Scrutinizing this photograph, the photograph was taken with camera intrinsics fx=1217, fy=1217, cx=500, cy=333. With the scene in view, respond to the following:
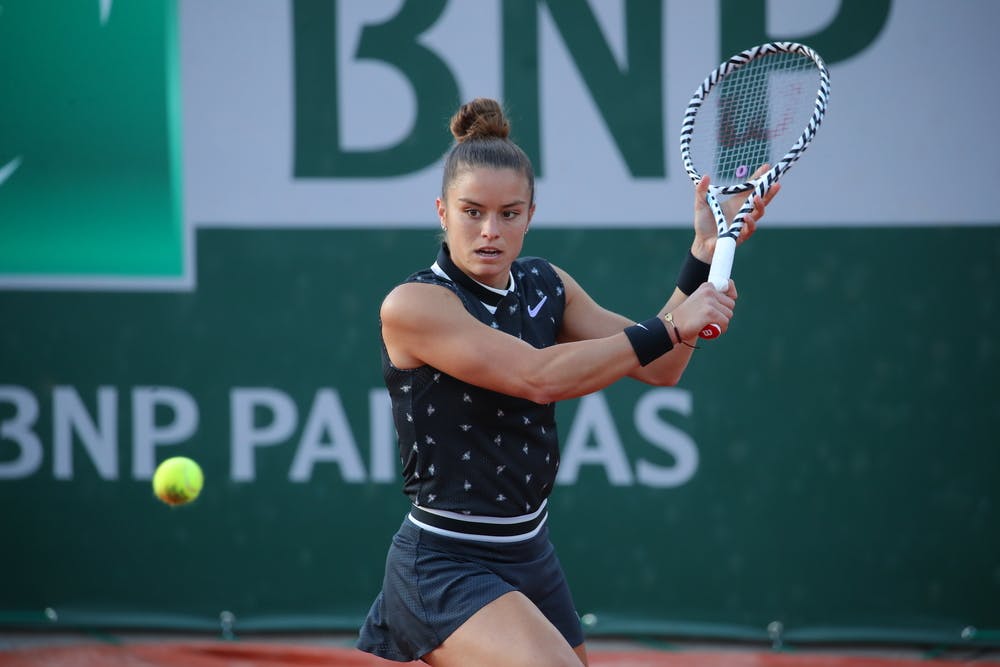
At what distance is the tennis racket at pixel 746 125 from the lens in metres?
2.66

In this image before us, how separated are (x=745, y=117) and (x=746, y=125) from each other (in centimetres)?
3

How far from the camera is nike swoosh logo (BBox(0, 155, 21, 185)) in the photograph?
439 centimetres

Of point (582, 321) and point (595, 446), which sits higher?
point (582, 321)

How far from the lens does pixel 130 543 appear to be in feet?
14.5

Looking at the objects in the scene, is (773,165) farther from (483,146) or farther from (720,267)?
(483,146)

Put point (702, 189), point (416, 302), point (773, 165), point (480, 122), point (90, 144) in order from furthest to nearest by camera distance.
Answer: point (90, 144)
point (773, 165)
point (702, 189)
point (480, 122)
point (416, 302)

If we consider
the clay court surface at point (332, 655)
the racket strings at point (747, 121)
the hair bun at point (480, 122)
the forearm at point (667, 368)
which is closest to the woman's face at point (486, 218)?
the hair bun at point (480, 122)

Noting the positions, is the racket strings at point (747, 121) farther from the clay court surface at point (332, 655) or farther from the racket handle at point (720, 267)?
the clay court surface at point (332, 655)

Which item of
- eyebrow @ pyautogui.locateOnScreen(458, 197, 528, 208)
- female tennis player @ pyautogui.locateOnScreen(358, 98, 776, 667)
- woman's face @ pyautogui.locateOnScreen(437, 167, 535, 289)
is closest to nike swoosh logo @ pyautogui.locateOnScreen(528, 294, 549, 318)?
female tennis player @ pyautogui.locateOnScreen(358, 98, 776, 667)

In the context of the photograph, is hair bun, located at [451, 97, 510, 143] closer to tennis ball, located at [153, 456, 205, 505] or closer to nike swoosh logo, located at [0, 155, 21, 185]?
tennis ball, located at [153, 456, 205, 505]

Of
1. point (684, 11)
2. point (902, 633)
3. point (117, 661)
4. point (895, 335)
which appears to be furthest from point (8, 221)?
point (902, 633)

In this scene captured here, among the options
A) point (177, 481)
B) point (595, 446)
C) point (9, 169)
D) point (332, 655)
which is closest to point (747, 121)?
point (595, 446)

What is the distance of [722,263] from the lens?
2.47 meters

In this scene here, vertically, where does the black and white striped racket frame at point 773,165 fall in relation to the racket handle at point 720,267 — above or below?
above
